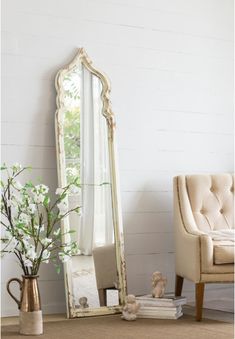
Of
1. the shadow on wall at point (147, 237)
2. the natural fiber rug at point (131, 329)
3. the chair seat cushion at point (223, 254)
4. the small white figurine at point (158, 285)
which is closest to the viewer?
the natural fiber rug at point (131, 329)

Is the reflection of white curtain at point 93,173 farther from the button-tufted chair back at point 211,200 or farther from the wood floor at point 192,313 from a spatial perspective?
the button-tufted chair back at point 211,200

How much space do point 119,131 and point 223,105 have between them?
95 centimetres

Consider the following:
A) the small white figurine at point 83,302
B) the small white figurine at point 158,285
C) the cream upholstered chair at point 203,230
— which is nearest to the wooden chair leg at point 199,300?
the cream upholstered chair at point 203,230

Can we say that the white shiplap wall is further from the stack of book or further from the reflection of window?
the stack of book

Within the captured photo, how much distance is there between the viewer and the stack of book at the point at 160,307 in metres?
4.23

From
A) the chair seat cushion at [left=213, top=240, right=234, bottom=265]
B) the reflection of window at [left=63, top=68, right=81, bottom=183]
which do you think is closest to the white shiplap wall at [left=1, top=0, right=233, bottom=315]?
the reflection of window at [left=63, top=68, right=81, bottom=183]

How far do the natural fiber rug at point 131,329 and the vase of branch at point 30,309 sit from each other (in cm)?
6

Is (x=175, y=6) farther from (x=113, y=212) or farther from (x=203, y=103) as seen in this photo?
(x=113, y=212)

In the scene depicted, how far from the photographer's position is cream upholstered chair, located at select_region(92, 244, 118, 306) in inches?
172

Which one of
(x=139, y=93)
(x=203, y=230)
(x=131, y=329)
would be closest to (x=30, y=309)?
(x=131, y=329)

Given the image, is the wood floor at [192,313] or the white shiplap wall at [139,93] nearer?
the wood floor at [192,313]

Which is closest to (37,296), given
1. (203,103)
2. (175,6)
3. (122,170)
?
(122,170)

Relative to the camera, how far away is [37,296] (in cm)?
378

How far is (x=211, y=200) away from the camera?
186 inches
